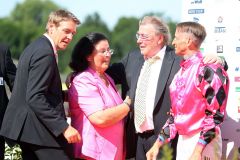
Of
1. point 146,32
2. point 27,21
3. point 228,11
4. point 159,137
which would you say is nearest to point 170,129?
point 159,137

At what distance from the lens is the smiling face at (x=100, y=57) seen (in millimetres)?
5773

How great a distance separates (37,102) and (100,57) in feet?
2.85

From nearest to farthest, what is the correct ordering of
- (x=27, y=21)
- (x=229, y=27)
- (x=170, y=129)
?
(x=170, y=129) < (x=229, y=27) < (x=27, y=21)

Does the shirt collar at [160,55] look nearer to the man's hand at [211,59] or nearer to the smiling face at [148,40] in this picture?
the smiling face at [148,40]

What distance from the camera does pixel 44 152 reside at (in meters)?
5.34

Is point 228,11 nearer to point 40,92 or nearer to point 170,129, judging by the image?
point 170,129

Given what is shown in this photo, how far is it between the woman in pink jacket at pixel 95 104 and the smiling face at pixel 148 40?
0.32 m

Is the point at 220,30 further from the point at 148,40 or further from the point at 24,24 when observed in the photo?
the point at 24,24

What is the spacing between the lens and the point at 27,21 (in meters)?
106

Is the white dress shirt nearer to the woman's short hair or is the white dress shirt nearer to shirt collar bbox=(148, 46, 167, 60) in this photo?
shirt collar bbox=(148, 46, 167, 60)

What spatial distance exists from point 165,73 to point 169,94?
20 cm

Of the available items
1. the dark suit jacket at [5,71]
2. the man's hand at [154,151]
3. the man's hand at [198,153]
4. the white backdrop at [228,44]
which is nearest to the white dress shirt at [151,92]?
the man's hand at [154,151]

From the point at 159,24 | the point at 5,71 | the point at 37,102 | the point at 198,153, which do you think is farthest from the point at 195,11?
the point at 37,102

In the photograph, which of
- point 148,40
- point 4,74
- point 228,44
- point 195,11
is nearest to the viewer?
point 148,40
